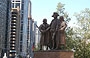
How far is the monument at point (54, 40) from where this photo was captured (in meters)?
14.2

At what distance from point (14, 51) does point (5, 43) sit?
26406 millimetres

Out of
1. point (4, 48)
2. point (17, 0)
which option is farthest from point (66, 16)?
point (17, 0)

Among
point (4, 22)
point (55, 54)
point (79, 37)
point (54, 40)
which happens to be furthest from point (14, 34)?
point (55, 54)

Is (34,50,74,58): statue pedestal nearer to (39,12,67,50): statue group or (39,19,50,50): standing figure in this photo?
(39,12,67,50): statue group

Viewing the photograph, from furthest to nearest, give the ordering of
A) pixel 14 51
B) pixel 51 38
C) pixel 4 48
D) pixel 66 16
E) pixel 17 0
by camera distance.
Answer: pixel 17 0 < pixel 14 51 < pixel 4 48 < pixel 66 16 < pixel 51 38

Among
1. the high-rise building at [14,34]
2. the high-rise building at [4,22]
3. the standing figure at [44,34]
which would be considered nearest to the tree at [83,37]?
the standing figure at [44,34]

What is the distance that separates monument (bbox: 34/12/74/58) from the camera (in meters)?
14.2

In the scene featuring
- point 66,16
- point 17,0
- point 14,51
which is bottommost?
point 14,51

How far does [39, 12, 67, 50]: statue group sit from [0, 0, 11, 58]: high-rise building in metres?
80.3

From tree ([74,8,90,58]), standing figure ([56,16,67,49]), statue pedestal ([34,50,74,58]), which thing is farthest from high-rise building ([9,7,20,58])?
statue pedestal ([34,50,74,58])

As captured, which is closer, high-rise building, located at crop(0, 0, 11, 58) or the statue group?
the statue group

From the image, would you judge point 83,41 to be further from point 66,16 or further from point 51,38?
point 51,38

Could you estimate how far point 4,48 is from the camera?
102m

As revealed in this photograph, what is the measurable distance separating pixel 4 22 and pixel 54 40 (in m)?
85.9
